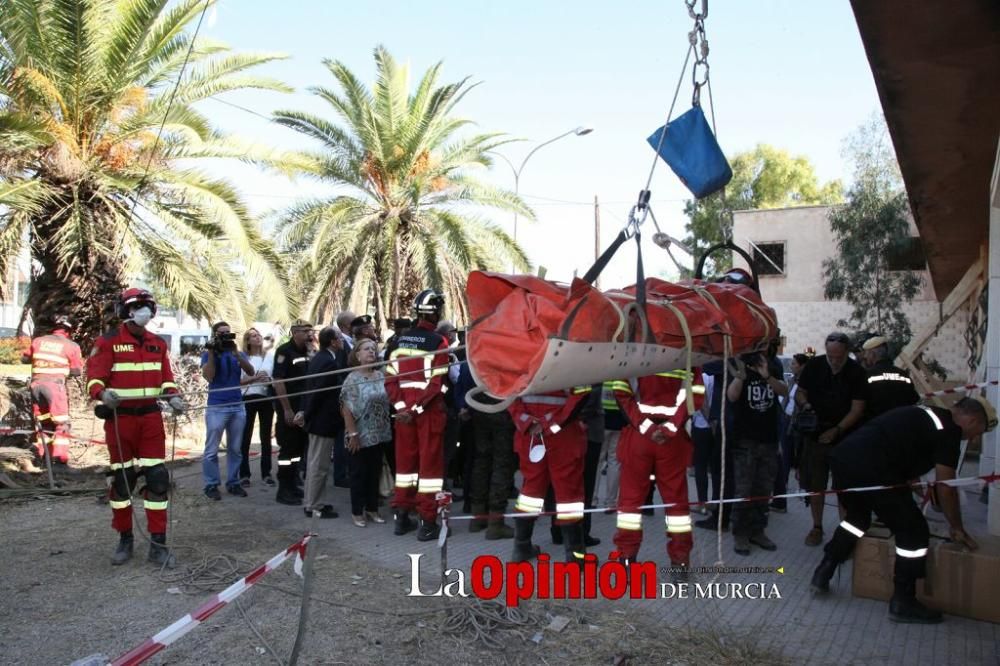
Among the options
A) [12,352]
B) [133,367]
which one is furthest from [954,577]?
[12,352]

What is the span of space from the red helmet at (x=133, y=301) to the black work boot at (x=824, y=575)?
5.17m

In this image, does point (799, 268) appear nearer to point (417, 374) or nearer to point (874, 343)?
point (874, 343)

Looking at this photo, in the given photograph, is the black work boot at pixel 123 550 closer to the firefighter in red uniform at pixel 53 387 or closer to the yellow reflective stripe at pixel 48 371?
the firefighter in red uniform at pixel 53 387

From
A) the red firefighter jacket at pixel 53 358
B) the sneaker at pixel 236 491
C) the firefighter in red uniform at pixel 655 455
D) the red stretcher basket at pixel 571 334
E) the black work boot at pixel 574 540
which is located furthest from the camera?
the red firefighter jacket at pixel 53 358

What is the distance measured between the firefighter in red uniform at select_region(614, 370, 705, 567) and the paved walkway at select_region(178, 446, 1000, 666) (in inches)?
17.1

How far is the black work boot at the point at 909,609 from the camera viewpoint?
476 centimetres

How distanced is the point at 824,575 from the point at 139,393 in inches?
199

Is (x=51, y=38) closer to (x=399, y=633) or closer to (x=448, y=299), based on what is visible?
(x=448, y=299)

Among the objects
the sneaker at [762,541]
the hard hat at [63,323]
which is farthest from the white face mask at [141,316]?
the hard hat at [63,323]

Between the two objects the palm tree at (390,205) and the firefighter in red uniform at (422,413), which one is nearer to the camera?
the firefighter in red uniform at (422,413)

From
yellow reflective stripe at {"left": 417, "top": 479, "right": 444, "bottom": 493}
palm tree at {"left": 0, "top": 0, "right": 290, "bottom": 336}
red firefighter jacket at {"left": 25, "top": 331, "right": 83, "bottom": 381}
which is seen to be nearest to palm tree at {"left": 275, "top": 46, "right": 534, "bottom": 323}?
palm tree at {"left": 0, "top": 0, "right": 290, "bottom": 336}

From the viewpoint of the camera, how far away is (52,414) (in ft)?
31.0

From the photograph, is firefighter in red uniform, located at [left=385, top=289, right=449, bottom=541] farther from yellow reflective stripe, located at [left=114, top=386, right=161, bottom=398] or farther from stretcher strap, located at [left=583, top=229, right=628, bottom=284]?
stretcher strap, located at [left=583, top=229, right=628, bottom=284]

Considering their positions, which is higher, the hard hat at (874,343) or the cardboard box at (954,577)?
the hard hat at (874,343)
